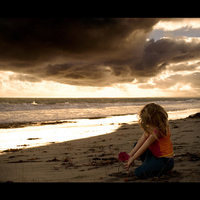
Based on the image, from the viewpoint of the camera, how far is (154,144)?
308 cm

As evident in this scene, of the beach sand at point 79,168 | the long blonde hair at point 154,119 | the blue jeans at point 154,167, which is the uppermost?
the long blonde hair at point 154,119

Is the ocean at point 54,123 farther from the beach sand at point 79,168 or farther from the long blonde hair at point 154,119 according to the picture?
the long blonde hair at point 154,119

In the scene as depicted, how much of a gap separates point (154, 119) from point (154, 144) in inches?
A: 16.1

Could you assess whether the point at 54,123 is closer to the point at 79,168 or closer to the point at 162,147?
the point at 79,168

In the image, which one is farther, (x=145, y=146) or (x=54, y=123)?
(x=54, y=123)

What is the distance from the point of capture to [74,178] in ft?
11.3

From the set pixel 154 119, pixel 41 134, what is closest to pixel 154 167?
pixel 154 119

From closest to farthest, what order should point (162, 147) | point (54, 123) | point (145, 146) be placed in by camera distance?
1. point (145, 146)
2. point (162, 147)
3. point (54, 123)

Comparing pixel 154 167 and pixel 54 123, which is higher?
pixel 54 123

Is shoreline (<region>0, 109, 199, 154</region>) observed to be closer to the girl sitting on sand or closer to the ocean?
the ocean

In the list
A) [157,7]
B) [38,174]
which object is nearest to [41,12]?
[157,7]

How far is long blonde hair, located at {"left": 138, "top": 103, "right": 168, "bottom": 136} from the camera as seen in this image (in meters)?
2.96

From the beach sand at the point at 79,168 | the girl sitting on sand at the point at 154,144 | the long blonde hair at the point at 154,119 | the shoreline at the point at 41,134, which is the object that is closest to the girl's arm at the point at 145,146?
the girl sitting on sand at the point at 154,144

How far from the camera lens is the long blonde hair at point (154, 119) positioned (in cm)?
296
